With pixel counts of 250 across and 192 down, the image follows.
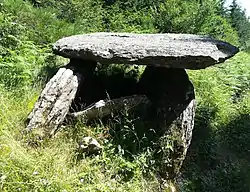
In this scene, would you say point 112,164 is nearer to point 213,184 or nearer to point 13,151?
point 13,151

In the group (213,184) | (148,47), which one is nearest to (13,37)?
(148,47)

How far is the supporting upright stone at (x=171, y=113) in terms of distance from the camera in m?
3.97

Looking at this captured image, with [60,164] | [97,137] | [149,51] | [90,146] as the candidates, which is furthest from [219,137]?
[60,164]

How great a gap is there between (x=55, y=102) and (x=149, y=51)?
1105 mm

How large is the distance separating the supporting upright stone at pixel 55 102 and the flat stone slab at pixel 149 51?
0.31 meters

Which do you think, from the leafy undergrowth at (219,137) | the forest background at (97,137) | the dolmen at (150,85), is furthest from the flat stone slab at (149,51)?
the leafy undergrowth at (219,137)

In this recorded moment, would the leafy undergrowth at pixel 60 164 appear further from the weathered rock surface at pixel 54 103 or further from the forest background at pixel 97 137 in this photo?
the weathered rock surface at pixel 54 103

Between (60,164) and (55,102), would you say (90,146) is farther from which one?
(55,102)

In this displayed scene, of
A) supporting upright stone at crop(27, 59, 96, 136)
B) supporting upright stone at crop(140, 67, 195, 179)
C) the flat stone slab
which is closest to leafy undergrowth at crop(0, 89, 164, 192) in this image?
supporting upright stone at crop(27, 59, 96, 136)

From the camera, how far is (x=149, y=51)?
13.0ft

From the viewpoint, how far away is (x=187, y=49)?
393cm

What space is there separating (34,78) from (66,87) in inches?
41.4

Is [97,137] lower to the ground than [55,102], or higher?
lower

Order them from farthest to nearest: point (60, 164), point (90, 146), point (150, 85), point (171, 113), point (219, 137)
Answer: point (219, 137), point (150, 85), point (171, 113), point (90, 146), point (60, 164)
